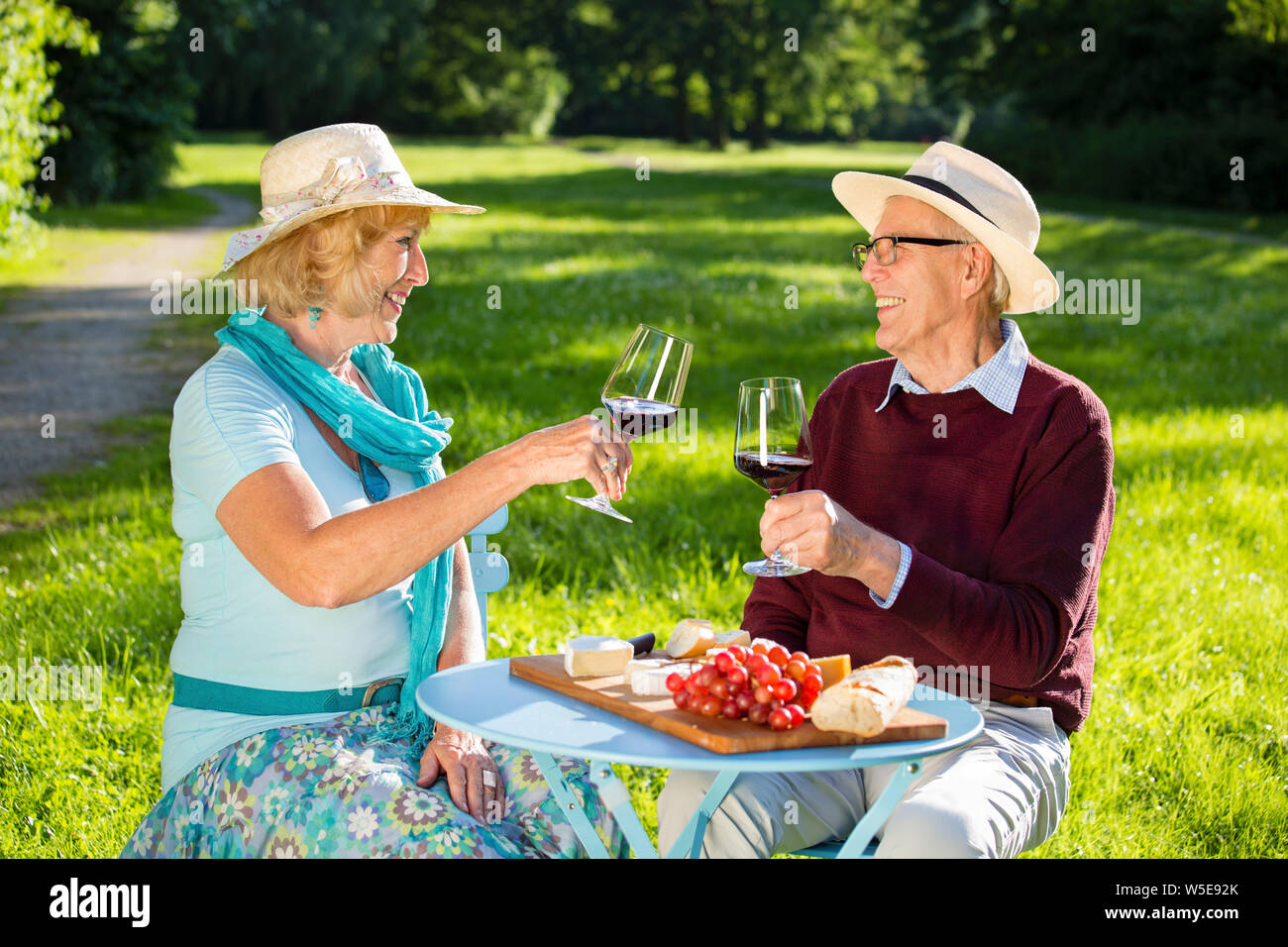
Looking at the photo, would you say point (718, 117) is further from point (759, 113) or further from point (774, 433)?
point (774, 433)

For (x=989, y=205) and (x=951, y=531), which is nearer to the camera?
(x=951, y=531)

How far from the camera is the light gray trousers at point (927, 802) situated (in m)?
2.98

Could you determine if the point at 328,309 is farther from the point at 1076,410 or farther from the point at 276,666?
the point at 1076,410

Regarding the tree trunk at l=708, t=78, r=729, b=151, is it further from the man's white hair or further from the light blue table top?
the light blue table top

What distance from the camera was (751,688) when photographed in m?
2.68

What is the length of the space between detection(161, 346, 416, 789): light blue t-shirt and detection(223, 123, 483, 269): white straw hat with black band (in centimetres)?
35

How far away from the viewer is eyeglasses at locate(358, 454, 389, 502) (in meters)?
3.43

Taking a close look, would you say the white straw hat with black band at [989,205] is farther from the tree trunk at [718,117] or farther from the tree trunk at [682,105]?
the tree trunk at [682,105]

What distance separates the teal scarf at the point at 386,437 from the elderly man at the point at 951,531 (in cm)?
71

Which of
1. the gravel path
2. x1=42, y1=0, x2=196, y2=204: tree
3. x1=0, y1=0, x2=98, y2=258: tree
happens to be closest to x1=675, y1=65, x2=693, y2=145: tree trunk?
x1=42, y1=0, x2=196, y2=204: tree

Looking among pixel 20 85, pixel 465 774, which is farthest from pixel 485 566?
pixel 20 85

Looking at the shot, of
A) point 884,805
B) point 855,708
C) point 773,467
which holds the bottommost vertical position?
point 884,805

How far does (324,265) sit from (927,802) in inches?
78.3

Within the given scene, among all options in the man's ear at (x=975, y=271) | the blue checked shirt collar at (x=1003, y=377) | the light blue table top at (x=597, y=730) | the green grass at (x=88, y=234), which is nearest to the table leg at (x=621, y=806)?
the light blue table top at (x=597, y=730)
